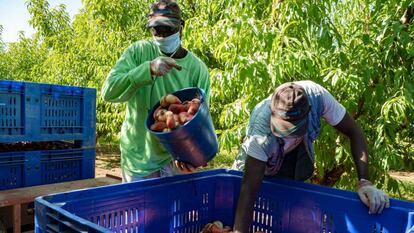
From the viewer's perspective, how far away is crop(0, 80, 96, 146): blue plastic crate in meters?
2.53

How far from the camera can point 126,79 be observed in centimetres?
168

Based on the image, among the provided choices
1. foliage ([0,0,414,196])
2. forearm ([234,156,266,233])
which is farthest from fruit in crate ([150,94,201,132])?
foliage ([0,0,414,196])

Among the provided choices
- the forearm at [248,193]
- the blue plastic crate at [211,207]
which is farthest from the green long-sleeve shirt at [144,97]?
the forearm at [248,193]

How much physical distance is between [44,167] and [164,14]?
62.2 inches

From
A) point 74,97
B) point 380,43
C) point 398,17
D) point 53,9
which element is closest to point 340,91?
point 380,43

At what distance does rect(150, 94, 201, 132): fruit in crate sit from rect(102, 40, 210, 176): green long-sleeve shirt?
4.9 inches

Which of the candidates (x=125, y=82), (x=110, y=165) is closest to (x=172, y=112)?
(x=125, y=82)

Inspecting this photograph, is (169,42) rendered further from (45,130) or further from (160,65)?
(45,130)

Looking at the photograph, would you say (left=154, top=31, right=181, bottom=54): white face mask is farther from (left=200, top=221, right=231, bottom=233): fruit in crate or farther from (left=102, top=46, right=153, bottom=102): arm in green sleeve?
(left=200, top=221, right=231, bottom=233): fruit in crate

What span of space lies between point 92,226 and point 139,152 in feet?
3.05

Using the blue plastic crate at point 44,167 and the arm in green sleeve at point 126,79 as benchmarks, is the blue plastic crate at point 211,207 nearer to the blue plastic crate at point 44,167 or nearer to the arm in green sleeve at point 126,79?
the arm in green sleeve at point 126,79

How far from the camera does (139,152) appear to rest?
186 cm

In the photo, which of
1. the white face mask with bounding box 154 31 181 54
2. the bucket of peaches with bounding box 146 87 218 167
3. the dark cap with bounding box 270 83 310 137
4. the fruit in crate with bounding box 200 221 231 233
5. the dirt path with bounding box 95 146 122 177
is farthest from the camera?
the dirt path with bounding box 95 146 122 177

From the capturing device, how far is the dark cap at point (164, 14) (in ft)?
5.86
